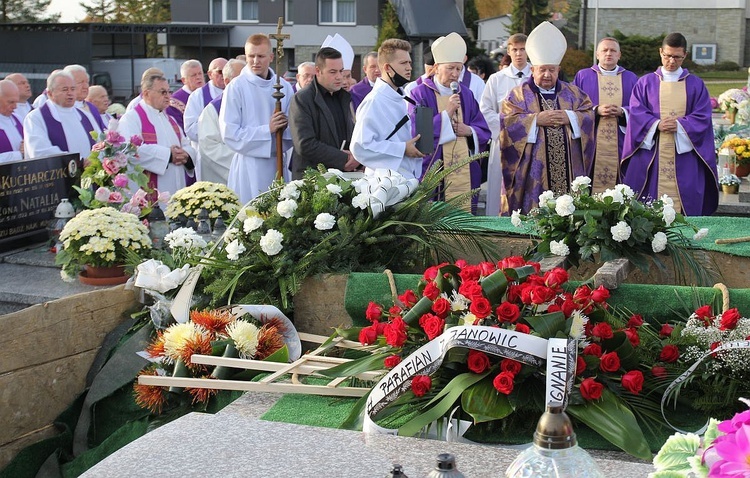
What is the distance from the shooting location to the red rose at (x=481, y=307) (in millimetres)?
3311

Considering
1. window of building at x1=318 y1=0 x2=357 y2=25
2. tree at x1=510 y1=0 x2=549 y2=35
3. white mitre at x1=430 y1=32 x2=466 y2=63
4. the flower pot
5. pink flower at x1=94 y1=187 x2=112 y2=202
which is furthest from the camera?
window of building at x1=318 y1=0 x2=357 y2=25

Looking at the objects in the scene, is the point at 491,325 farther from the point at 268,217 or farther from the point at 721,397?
the point at 268,217

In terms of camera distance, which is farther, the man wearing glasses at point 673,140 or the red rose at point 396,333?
the man wearing glasses at point 673,140

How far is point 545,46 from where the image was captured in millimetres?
8758

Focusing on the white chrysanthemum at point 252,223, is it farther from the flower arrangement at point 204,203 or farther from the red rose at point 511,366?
the flower arrangement at point 204,203

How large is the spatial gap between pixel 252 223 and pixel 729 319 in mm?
2223

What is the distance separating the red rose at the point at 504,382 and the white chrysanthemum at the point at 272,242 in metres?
1.66

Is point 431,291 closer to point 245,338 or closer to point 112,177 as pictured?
point 245,338

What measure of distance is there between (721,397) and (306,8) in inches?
1361

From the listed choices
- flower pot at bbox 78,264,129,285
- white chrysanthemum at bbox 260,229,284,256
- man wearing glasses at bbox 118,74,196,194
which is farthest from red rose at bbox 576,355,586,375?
man wearing glasses at bbox 118,74,196,194

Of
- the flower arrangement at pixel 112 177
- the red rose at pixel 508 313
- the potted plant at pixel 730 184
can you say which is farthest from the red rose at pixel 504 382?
the potted plant at pixel 730 184

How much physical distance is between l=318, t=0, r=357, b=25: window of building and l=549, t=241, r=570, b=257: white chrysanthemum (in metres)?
33.0

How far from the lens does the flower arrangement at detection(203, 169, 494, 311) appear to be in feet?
15.2

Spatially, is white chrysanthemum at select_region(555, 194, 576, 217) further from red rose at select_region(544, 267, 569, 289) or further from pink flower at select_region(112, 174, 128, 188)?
pink flower at select_region(112, 174, 128, 188)
